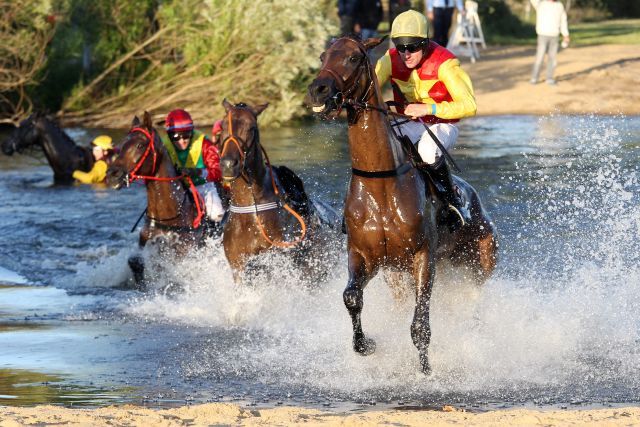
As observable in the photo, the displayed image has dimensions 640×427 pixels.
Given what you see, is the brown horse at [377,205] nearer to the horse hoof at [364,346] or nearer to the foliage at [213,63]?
the horse hoof at [364,346]

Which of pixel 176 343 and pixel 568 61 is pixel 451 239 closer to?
pixel 176 343

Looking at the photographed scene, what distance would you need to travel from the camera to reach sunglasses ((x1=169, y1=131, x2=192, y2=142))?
12250mm

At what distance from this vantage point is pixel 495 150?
20.6 meters

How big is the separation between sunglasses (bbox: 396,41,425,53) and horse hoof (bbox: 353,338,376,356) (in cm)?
203

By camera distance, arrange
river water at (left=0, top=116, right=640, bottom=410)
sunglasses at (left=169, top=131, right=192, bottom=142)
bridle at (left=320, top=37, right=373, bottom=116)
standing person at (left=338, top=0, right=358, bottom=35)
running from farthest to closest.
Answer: standing person at (left=338, top=0, right=358, bottom=35)
sunglasses at (left=169, top=131, right=192, bottom=142)
river water at (left=0, top=116, right=640, bottom=410)
bridle at (left=320, top=37, right=373, bottom=116)

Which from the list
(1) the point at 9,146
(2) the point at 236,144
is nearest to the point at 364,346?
(2) the point at 236,144

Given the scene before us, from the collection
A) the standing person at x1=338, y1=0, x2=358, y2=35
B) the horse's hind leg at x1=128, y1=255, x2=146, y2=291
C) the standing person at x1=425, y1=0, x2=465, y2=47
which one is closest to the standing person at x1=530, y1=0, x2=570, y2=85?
the standing person at x1=425, y1=0, x2=465, y2=47

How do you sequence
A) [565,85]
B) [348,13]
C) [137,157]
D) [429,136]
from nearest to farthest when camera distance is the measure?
[429,136], [137,157], [565,85], [348,13]

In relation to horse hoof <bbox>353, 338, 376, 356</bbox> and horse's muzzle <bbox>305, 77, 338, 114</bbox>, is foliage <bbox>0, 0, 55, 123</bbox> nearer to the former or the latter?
horse hoof <bbox>353, 338, 376, 356</bbox>

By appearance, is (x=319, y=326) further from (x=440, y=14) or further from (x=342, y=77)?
(x=440, y=14)

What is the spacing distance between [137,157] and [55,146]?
8457mm

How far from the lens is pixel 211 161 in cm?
1215

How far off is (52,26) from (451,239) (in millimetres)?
15401

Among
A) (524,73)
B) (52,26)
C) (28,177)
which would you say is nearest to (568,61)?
(524,73)
